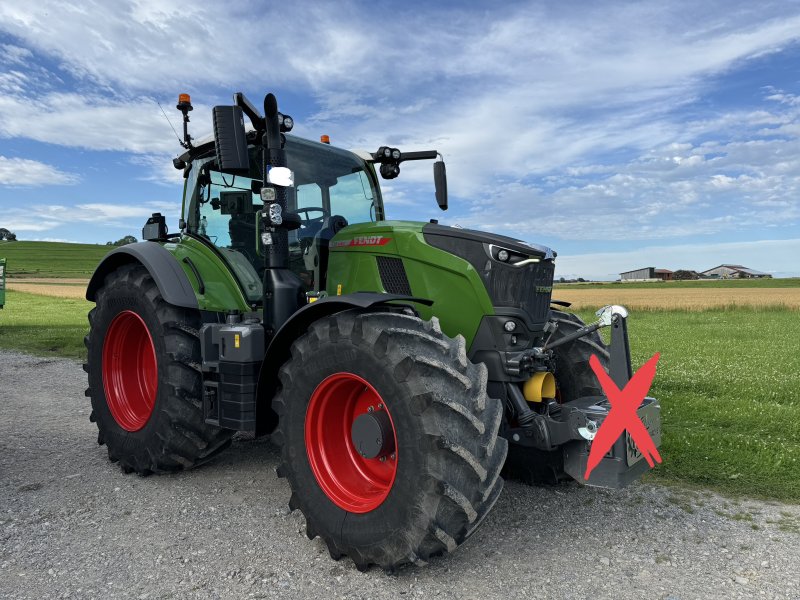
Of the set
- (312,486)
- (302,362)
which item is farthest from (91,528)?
(302,362)

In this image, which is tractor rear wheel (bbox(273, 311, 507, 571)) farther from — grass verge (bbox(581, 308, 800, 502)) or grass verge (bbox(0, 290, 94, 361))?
grass verge (bbox(0, 290, 94, 361))

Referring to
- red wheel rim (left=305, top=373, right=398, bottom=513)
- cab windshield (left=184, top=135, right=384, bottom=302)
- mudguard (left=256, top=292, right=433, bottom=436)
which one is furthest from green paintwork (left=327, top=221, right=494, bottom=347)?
red wheel rim (left=305, top=373, right=398, bottom=513)

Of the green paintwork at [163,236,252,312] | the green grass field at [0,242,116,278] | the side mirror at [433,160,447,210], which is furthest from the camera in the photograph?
the green grass field at [0,242,116,278]

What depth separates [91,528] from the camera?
401 centimetres

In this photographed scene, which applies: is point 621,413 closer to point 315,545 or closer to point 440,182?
point 315,545

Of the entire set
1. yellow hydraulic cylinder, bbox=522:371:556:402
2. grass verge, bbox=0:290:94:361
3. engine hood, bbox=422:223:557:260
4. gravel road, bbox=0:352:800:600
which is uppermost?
engine hood, bbox=422:223:557:260

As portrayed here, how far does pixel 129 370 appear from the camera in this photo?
5680 millimetres

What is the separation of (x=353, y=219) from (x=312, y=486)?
233 cm

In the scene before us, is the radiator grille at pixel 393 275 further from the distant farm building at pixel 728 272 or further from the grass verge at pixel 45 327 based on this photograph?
the distant farm building at pixel 728 272

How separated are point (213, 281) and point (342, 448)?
1959 mm

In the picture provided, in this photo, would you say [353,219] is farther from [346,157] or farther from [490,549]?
[490,549]

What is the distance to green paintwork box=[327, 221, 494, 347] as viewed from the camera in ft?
12.8

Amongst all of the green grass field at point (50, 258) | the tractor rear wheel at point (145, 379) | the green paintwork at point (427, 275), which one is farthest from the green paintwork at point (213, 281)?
the green grass field at point (50, 258)

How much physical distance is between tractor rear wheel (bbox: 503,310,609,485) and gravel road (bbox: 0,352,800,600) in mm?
158
